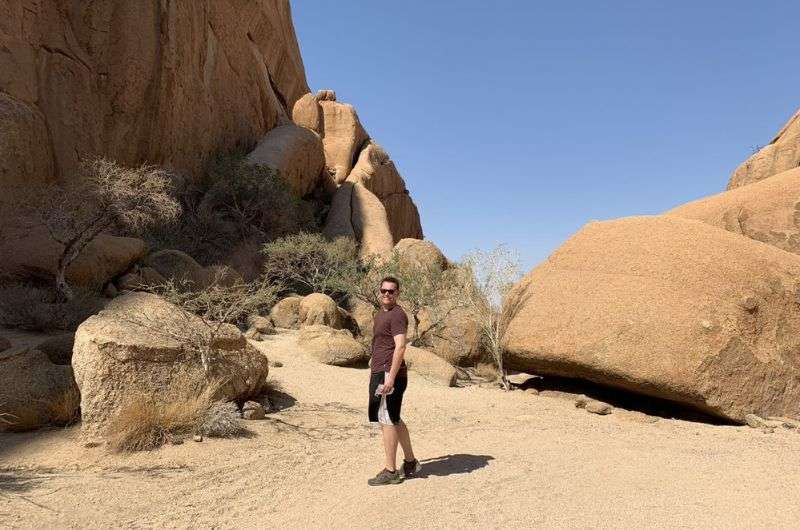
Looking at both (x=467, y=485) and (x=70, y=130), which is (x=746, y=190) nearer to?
(x=467, y=485)

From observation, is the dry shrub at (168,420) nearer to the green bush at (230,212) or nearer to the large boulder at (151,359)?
the large boulder at (151,359)

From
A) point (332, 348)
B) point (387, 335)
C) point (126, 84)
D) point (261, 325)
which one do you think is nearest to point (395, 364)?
point (387, 335)

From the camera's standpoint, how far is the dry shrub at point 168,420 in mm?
5363

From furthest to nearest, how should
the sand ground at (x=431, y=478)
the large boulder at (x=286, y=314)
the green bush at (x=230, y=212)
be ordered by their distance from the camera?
the green bush at (x=230, y=212), the large boulder at (x=286, y=314), the sand ground at (x=431, y=478)

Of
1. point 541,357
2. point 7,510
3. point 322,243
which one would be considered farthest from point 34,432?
point 322,243

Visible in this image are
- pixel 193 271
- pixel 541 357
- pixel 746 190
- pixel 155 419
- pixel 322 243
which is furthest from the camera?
pixel 322 243

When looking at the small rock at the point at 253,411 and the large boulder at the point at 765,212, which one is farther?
the large boulder at the point at 765,212

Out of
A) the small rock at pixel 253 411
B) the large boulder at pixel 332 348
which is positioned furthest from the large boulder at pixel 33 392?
the large boulder at pixel 332 348

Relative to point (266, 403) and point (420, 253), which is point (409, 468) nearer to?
point (266, 403)

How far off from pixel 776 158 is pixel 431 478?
56.3ft

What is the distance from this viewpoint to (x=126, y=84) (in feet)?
59.1

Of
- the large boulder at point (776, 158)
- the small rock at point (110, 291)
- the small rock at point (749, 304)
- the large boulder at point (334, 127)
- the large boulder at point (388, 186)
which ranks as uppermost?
the large boulder at point (334, 127)

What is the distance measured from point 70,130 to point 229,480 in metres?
15.0

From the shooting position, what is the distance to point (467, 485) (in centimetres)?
434
